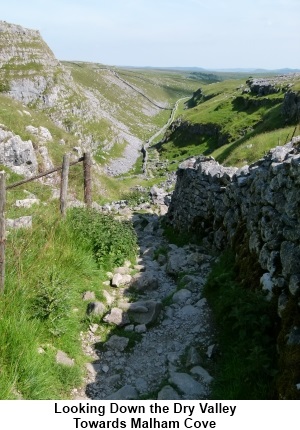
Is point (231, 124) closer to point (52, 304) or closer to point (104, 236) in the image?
point (104, 236)

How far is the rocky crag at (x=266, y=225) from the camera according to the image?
732 centimetres

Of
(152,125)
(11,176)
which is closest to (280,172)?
(11,176)

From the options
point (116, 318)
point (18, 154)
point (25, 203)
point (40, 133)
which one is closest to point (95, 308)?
point (116, 318)

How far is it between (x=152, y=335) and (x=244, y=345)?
280 centimetres

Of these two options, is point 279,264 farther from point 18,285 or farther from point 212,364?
point 18,285

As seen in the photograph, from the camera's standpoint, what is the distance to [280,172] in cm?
985

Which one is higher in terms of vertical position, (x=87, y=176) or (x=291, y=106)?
(x=291, y=106)

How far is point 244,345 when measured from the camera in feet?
26.6

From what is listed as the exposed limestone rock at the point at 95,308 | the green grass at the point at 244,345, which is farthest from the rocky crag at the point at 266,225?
the exposed limestone rock at the point at 95,308

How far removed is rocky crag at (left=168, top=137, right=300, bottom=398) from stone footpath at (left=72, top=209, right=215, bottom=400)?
167 cm

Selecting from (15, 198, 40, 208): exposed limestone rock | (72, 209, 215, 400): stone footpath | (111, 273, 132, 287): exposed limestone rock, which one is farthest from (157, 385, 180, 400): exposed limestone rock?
(15, 198, 40, 208): exposed limestone rock

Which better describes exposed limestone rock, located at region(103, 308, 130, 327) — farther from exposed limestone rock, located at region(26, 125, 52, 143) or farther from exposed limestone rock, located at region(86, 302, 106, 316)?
exposed limestone rock, located at region(26, 125, 52, 143)

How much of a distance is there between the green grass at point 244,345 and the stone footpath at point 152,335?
40 centimetres

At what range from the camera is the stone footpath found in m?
8.29
